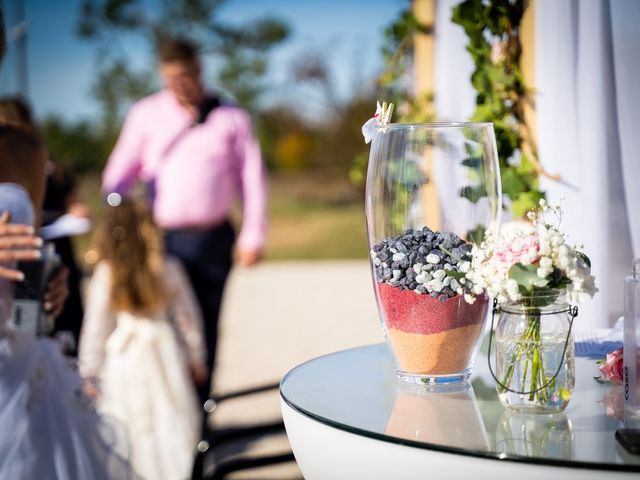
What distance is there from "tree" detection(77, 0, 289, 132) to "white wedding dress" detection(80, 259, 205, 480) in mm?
12229

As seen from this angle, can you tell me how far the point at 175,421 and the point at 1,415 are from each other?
1.78 m

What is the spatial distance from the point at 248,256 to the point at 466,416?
3.18 metres

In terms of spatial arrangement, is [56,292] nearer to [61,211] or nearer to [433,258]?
[433,258]

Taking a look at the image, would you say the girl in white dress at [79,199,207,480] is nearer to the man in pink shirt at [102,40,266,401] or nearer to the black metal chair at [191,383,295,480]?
the man in pink shirt at [102,40,266,401]

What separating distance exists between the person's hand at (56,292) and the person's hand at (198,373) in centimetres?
183

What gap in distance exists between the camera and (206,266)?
434cm

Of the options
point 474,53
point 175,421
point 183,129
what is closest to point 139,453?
point 175,421

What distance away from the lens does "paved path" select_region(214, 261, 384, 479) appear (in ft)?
16.9

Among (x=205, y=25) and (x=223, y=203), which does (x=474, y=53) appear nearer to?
(x=223, y=203)

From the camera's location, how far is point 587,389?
1.59 metres

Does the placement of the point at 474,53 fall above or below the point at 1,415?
above

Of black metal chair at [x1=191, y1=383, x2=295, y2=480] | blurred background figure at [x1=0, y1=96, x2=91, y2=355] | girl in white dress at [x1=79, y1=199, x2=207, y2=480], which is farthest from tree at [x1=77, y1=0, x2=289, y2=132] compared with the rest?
black metal chair at [x1=191, y1=383, x2=295, y2=480]

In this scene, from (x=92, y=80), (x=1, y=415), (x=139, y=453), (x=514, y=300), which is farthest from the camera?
(x=92, y=80)

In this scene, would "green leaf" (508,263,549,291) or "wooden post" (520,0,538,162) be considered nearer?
"green leaf" (508,263,549,291)
